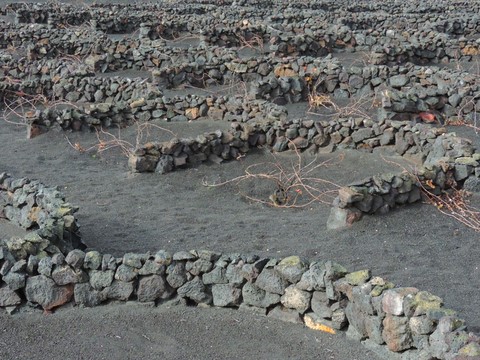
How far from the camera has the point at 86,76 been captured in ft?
57.1

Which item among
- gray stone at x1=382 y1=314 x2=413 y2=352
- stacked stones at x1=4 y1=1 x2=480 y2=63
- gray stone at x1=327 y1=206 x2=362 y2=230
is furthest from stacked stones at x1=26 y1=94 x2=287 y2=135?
gray stone at x1=382 y1=314 x2=413 y2=352

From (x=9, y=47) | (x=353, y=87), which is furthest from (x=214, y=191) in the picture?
(x=9, y=47)

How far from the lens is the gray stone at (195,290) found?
732cm

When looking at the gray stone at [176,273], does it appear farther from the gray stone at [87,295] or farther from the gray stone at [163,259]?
the gray stone at [87,295]

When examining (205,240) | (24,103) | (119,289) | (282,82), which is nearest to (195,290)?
(119,289)

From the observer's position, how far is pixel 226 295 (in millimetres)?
7289

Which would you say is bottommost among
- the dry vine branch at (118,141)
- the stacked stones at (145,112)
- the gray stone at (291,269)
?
the dry vine branch at (118,141)

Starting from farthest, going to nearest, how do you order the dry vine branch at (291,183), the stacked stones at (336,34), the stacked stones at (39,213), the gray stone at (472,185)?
1. the stacked stones at (336,34)
2. the dry vine branch at (291,183)
3. the gray stone at (472,185)
4. the stacked stones at (39,213)

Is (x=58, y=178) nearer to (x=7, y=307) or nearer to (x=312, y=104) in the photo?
(x=7, y=307)

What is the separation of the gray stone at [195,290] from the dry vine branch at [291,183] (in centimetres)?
347

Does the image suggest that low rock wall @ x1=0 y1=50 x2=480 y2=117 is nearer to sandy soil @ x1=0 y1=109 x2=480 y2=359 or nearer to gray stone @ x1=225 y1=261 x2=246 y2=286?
sandy soil @ x1=0 y1=109 x2=480 y2=359

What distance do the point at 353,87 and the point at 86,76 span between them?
220 inches

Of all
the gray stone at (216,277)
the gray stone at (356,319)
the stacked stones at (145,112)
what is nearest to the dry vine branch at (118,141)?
the stacked stones at (145,112)

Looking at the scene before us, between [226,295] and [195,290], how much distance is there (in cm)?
28
